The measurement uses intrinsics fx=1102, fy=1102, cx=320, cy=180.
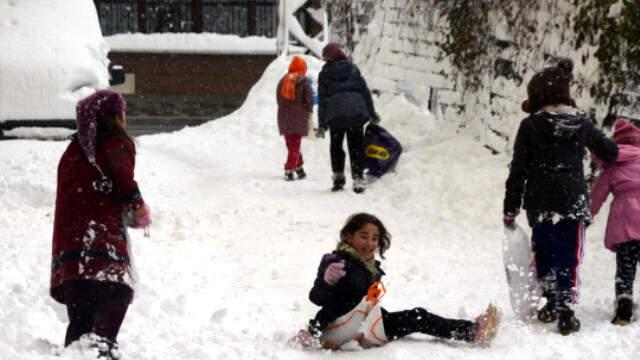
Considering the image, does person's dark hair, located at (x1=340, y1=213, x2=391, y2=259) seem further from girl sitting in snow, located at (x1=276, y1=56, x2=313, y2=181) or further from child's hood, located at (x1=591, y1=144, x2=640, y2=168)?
girl sitting in snow, located at (x1=276, y1=56, x2=313, y2=181)

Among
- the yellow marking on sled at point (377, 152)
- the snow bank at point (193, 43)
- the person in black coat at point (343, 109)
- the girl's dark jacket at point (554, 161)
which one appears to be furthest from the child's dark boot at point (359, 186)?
the snow bank at point (193, 43)

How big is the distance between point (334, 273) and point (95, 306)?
1247 mm

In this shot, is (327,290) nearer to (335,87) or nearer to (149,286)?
(149,286)

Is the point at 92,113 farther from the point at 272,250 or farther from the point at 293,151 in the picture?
the point at 293,151

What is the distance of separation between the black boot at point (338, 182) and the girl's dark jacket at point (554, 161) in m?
5.11

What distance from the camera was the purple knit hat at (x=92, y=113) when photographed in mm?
4879

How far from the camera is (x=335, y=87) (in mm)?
11109

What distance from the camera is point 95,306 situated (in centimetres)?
498

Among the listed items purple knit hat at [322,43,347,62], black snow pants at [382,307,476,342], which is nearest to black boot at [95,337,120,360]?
black snow pants at [382,307,476,342]

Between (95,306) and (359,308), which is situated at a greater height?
(95,306)

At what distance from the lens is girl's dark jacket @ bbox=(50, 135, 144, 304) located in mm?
4879

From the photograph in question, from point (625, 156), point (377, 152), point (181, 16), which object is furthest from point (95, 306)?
point (181, 16)

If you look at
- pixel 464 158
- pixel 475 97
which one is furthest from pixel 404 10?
pixel 464 158

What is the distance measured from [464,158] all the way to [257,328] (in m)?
5.61
